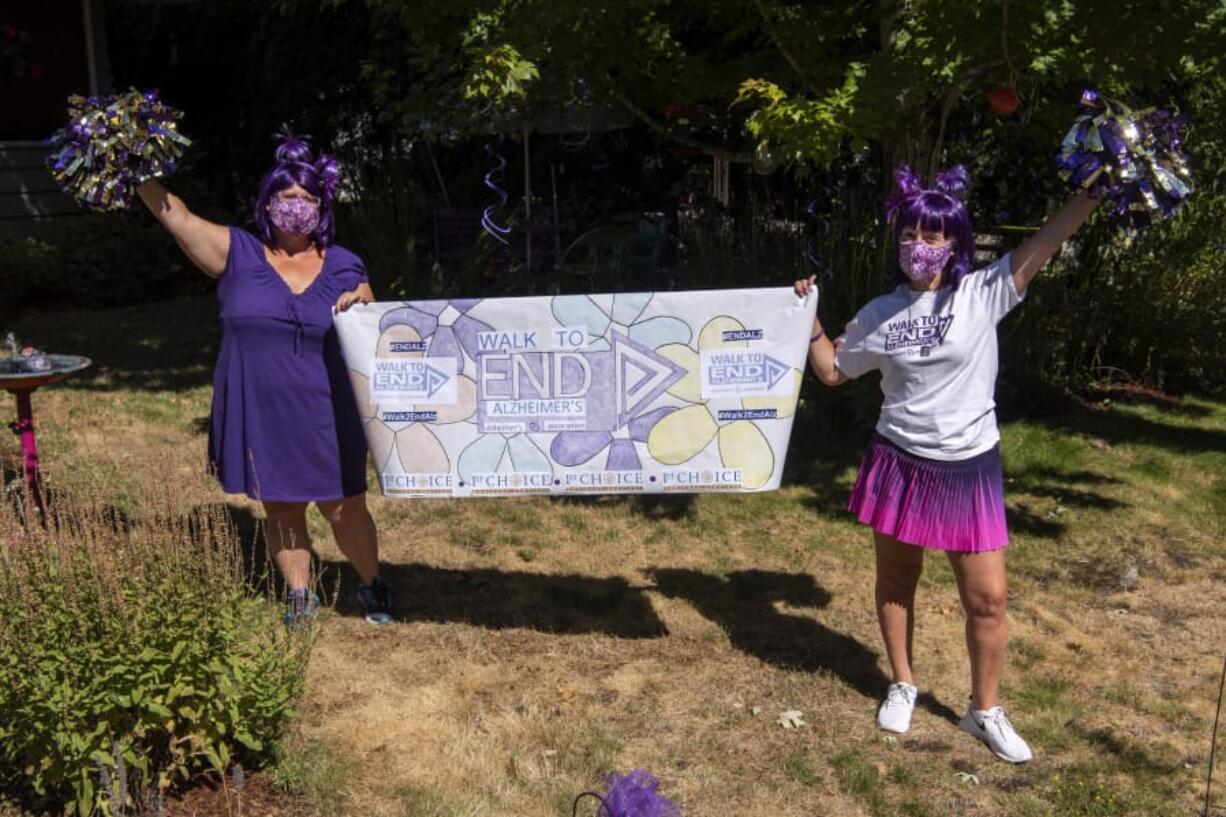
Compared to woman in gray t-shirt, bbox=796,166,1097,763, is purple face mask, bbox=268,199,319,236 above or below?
above

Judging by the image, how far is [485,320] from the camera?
4371 millimetres

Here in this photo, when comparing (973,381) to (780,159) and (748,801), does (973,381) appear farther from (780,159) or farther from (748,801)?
(780,159)

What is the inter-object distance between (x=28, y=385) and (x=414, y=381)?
161 centimetres

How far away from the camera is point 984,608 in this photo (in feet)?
12.7

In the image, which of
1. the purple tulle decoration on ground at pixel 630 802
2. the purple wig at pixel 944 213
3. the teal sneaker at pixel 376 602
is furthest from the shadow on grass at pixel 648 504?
the purple tulle decoration on ground at pixel 630 802

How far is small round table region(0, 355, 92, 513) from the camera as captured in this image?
15.6 ft

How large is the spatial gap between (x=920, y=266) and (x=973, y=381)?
15.2 inches

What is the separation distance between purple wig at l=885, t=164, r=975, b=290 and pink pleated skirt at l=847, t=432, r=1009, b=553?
1.84 ft

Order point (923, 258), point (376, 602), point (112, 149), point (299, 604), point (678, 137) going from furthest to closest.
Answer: point (678, 137) < point (376, 602) < point (299, 604) < point (112, 149) < point (923, 258)

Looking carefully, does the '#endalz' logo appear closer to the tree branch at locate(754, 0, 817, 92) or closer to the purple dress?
the purple dress

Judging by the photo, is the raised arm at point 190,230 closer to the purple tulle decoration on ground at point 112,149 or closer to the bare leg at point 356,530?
the purple tulle decoration on ground at point 112,149

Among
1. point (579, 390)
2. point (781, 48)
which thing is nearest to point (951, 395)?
point (579, 390)

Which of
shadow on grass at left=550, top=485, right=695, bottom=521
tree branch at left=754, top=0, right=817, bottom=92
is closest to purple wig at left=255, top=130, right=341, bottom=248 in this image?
shadow on grass at left=550, top=485, right=695, bottom=521

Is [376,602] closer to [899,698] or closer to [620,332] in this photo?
[620,332]
